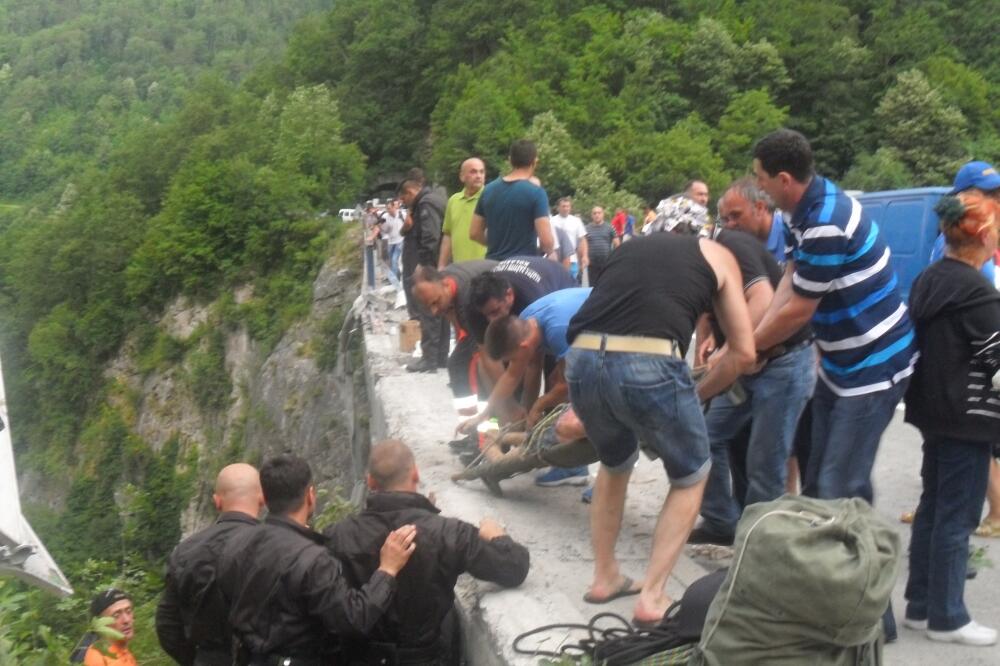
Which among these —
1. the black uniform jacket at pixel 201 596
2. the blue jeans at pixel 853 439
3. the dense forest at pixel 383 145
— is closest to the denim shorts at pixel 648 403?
the blue jeans at pixel 853 439

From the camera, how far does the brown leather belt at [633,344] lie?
4.29 m

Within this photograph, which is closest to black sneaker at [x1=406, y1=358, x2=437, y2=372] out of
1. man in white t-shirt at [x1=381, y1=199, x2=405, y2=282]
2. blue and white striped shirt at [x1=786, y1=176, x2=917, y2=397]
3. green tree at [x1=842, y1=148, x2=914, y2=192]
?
blue and white striped shirt at [x1=786, y1=176, x2=917, y2=397]

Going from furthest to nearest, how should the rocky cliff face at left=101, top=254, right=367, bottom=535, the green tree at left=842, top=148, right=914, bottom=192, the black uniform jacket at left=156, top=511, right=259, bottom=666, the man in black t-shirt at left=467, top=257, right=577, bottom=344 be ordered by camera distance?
the green tree at left=842, top=148, right=914, bottom=192 → the rocky cliff face at left=101, top=254, right=367, bottom=535 → the man in black t-shirt at left=467, top=257, right=577, bottom=344 → the black uniform jacket at left=156, top=511, right=259, bottom=666

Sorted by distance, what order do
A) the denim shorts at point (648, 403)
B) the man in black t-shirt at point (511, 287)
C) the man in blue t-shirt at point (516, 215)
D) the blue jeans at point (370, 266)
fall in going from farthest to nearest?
1. the blue jeans at point (370, 266)
2. the man in blue t-shirt at point (516, 215)
3. the man in black t-shirt at point (511, 287)
4. the denim shorts at point (648, 403)

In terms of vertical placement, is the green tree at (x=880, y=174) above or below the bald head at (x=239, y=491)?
below

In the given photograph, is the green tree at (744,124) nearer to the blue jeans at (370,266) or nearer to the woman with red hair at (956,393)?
the blue jeans at (370,266)

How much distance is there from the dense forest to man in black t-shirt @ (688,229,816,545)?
704 inches

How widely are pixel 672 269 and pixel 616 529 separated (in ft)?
3.61

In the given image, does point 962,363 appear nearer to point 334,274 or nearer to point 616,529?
point 616,529

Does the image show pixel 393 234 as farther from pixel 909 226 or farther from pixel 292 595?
pixel 292 595

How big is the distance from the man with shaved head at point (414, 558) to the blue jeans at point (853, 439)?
1.28m

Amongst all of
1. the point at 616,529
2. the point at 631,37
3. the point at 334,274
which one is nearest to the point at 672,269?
the point at 616,529

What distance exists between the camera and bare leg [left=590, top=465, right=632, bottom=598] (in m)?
4.68

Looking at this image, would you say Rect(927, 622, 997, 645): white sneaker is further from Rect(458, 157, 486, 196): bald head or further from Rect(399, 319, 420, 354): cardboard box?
Rect(399, 319, 420, 354): cardboard box
